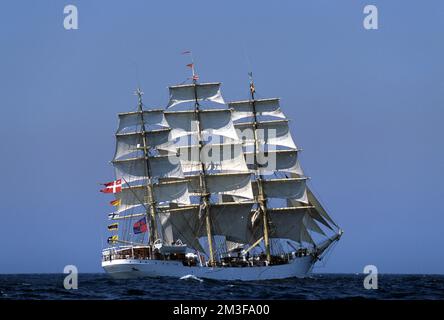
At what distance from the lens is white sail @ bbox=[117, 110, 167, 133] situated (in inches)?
4023

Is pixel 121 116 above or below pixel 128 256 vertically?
above

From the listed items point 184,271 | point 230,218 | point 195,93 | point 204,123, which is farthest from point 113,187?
point 195,93

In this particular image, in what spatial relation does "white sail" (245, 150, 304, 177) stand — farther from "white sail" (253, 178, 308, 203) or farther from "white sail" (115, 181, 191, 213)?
"white sail" (115, 181, 191, 213)

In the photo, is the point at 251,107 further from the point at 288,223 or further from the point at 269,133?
the point at 288,223

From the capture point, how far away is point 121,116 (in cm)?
A: 10262

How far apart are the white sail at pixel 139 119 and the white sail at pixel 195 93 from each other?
3.93 metres

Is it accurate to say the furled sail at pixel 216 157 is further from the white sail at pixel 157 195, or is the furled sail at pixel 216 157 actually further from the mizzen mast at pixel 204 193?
the white sail at pixel 157 195

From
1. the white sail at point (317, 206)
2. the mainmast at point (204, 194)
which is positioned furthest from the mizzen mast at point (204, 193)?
Answer: the white sail at point (317, 206)

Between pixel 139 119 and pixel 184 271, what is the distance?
18791mm

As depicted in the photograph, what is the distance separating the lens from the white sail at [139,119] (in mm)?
102188
